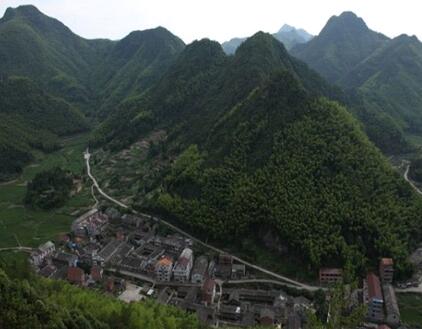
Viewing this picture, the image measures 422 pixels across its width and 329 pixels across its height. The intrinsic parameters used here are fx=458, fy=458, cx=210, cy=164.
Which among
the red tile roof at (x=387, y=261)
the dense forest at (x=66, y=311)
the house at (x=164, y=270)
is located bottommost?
the dense forest at (x=66, y=311)

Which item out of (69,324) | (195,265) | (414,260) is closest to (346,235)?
(414,260)

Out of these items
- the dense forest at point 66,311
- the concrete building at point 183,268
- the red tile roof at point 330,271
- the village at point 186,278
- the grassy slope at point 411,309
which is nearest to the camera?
the dense forest at point 66,311

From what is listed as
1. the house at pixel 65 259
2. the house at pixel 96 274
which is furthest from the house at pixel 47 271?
the house at pixel 96 274

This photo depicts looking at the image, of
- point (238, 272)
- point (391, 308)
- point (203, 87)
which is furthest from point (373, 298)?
point (203, 87)

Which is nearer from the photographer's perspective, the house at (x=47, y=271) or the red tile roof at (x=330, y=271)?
the house at (x=47, y=271)

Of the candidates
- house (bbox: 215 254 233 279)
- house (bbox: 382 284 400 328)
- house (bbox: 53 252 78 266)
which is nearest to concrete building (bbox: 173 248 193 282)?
house (bbox: 215 254 233 279)

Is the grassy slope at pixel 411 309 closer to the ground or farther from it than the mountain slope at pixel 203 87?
closer to the ground

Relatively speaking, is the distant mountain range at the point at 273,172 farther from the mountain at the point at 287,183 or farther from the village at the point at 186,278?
the village at the point at 186,278

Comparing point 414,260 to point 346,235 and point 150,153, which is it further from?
point 150,153

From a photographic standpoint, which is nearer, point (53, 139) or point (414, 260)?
point (414, 260)
